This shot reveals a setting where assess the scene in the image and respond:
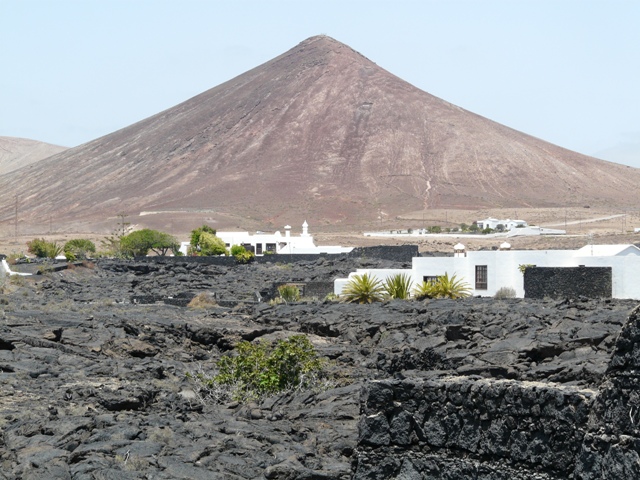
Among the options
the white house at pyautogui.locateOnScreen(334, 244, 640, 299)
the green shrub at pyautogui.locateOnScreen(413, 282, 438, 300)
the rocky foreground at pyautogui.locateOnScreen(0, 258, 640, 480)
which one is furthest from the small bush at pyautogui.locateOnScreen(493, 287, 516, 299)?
the rocky foreground at pyautogui.locateOnScreen(0, 258, 640, 480)

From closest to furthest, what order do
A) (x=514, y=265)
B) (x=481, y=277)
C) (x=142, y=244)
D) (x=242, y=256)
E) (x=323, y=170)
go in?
1. (x=514, y=265)
2. (x=481, y=277)
3. (x=242, y=256)
4. (x=142, y=244)
5. (x=323, y=170)

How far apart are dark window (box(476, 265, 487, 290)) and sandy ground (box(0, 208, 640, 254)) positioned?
45046 millimetres

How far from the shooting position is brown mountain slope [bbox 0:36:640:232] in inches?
5999

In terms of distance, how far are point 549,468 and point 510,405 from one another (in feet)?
1.98

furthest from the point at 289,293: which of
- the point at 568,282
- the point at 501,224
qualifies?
the point at 501,224

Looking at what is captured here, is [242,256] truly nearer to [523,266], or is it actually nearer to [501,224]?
[523,266]

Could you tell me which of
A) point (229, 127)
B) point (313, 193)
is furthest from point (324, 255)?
point (229, 127)

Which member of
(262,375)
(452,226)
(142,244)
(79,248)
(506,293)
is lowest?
(262,375)

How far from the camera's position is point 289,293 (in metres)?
39.3

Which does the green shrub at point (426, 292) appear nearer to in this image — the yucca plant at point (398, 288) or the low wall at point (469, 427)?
the yucca plant at point (398, 288)

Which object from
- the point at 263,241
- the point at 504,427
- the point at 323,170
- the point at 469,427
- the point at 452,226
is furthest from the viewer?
the point at 323,170

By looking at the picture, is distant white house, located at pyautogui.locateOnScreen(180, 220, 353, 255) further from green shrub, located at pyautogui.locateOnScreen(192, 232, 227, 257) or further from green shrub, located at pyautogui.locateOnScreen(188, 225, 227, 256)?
green shrub, located at pyautogui.locateOnScreen(192, 232, 227, 257)

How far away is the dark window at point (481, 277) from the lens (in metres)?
35.0

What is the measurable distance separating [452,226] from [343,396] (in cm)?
10898
